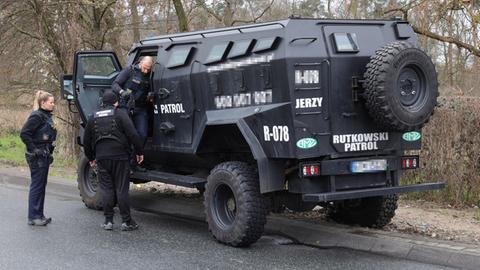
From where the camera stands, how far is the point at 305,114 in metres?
6.20

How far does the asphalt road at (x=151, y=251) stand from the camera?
610 centimetres

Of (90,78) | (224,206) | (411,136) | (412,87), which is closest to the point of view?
(412,87)

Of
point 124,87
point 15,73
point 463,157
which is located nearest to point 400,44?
point 463,157

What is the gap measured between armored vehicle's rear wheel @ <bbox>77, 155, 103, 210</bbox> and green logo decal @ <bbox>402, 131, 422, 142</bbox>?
470 cm

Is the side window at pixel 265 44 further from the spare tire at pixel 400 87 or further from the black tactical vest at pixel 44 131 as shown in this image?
the black tactical vest at pixel 44 131

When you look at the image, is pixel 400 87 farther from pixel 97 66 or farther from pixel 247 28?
pixel 97 66

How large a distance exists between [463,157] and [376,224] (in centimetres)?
210

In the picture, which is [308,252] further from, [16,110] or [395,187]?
[16,110]

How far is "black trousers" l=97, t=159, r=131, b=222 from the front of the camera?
25.3 ft

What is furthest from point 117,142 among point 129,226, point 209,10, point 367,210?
point 209,10

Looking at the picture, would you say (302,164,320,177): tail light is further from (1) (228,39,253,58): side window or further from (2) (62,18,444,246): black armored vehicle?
(1) (228,39,253,58): side window

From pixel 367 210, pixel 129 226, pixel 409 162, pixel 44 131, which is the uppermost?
pixel 44 131

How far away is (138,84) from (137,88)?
60mm

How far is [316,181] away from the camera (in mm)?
6355
